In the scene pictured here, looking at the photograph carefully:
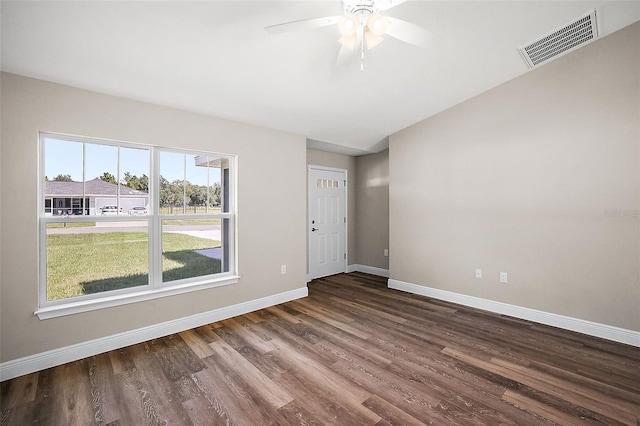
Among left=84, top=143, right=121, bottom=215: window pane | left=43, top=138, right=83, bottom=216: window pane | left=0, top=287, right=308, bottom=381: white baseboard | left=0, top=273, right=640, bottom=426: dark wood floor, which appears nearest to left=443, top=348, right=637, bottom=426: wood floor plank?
left=0, top=273, right=640, bottom=426: dark wood floor

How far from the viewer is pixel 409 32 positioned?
5.73 ft

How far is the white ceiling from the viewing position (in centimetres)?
191

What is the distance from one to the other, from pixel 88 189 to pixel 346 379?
9.37 ft

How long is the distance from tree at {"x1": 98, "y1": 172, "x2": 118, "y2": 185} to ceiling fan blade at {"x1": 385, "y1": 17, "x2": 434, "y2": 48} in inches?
109

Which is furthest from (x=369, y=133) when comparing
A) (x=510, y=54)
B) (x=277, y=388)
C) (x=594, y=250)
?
(x=277, y=388)

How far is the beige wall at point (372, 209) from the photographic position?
17.7 ft

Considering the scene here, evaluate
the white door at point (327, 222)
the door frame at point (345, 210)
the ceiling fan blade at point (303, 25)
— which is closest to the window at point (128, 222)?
the door frame at point (345, 210)

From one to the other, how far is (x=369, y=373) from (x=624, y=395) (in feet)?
5.84

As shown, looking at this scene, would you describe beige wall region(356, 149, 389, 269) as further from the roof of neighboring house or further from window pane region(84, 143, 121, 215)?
window pane region(84, 143, 121, 215)

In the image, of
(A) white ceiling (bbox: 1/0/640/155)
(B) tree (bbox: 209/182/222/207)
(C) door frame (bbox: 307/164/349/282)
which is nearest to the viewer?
(A) white ceiling (bbox: 1/0/640/155)

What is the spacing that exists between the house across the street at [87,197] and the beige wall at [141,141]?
0.57ft

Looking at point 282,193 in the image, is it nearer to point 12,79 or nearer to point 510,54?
point 12,79

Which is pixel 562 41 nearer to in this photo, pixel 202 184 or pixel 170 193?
pixel 202 184

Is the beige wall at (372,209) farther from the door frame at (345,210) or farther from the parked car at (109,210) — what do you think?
the parked car at (109,210)
